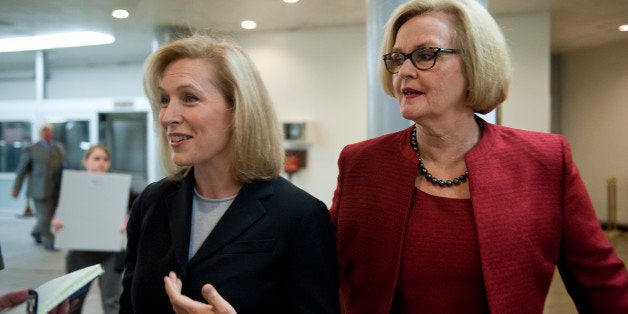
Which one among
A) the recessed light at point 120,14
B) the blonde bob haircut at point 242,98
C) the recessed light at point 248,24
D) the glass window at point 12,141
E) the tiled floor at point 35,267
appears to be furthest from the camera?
the glass window at point 12,141

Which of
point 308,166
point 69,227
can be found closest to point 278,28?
point 308,166

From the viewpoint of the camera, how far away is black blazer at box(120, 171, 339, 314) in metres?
1.45

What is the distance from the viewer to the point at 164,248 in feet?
5.09

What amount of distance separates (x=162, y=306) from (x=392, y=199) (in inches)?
28.8

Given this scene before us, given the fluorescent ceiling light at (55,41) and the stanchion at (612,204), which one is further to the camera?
the stanchion at (612,204)

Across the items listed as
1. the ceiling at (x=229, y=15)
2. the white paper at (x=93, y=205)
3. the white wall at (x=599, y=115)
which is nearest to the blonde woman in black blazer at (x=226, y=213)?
the white paper at (x=93, y=205)

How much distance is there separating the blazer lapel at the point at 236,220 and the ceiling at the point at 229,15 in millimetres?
5261

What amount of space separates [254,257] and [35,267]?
251 inches

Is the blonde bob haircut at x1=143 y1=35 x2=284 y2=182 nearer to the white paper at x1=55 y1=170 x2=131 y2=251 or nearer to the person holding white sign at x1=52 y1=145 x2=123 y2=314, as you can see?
the white paper at x1=55 y1=170 x2=131 y2=251

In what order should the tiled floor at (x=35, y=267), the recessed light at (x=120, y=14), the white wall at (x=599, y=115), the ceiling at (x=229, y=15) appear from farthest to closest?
1. the white wall at (x=599, y=115)
2. the recessed light at (x=120, y=14)
3. the ceiling at (x=229, y=15)
4. the tiled floor at (x=35, y=267)

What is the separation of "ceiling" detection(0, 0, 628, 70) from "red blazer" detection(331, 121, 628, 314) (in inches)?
211

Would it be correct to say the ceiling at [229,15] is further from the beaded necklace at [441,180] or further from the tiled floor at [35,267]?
the beaded necklace at [441,180]

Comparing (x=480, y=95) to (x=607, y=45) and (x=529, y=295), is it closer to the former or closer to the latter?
(x=529, y=295)

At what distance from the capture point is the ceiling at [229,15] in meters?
7.06
